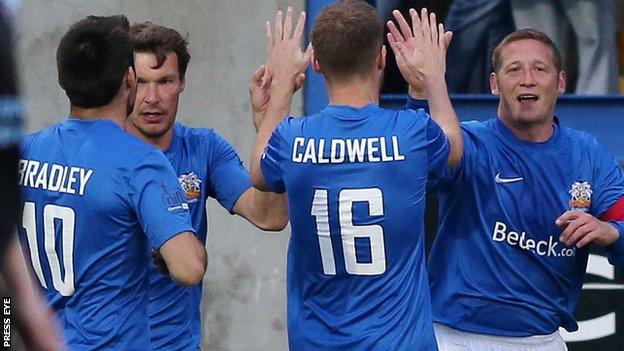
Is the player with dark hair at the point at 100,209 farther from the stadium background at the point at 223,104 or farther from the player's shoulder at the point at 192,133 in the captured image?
the stadium background at the point at 223,104

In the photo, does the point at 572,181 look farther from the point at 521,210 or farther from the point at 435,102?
the point at 435,102

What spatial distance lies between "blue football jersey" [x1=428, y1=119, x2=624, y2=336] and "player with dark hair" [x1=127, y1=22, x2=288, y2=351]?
2.43 ft

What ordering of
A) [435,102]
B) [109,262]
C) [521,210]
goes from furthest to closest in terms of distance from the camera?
[521,210], [435,102], [109,262]

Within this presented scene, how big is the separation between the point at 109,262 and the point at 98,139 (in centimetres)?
37

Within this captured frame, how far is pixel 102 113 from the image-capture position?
181 inches

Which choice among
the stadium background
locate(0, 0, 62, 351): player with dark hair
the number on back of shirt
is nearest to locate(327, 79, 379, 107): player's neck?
the number on back of shirt

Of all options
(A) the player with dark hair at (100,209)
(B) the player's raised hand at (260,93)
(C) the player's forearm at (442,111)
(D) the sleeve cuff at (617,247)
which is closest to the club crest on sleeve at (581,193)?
(D) the sleeve cuff at (617,247)

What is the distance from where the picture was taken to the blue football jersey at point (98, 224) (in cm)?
441

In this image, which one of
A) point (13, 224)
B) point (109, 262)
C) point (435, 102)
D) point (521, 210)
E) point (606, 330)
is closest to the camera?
point (13, 224)

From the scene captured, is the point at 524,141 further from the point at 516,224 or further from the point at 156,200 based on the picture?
the point at 156,200

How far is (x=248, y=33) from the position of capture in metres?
7.77

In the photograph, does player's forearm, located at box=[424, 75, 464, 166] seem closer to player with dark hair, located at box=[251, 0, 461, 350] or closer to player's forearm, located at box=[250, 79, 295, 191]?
player with dark hair, located at box=[251, 0, 461, 350]

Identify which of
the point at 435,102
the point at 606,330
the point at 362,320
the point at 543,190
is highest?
the point at 435,102

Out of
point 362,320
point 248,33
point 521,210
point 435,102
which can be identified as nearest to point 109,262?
point 362,320
